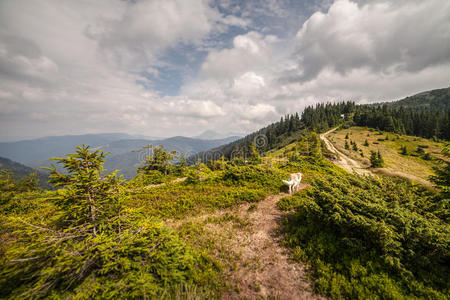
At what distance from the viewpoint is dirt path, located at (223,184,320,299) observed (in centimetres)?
466

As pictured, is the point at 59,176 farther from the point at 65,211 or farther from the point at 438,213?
the point at 438,213

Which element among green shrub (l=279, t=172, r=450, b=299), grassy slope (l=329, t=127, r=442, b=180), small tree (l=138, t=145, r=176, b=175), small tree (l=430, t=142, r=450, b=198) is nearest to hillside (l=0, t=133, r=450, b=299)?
green shrub (l=279, t=172, r=450, b=299)

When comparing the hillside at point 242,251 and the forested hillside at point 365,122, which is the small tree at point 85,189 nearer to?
the hillside at point 242,251

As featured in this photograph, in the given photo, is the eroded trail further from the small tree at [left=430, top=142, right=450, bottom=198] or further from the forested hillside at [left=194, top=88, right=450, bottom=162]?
the forested hillside at [left=194, top=88, right=450, bottom=162]

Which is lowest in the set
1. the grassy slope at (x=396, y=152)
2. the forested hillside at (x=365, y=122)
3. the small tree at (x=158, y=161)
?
the grassy slope at (x=396, y=152)

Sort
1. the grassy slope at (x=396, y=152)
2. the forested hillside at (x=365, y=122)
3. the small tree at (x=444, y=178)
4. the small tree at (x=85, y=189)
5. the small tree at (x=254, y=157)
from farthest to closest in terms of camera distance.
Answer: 1. the forested hillside at (x=365, y=122)
2. the grassy slope at (x=396, y=152)
3. the small tree at (x=254, y=157)
4. the small tree at (x=444, y=178)
5. the small tree at (x=85, y=189)

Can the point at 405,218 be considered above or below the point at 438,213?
above

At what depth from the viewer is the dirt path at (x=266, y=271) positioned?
4.66m

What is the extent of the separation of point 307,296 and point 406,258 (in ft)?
11.5

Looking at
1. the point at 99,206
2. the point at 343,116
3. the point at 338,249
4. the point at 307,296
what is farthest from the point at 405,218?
the point at 343,116

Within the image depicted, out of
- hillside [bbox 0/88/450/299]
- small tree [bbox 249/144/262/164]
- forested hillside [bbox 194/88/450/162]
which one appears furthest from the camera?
forested hillside [bbox 194/88/450/162]

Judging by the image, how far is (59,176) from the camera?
429 cm

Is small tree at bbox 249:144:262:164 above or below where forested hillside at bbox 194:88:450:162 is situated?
below

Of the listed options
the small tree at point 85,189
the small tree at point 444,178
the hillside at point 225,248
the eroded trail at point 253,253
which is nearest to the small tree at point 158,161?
the eroded trail at point 253,253
